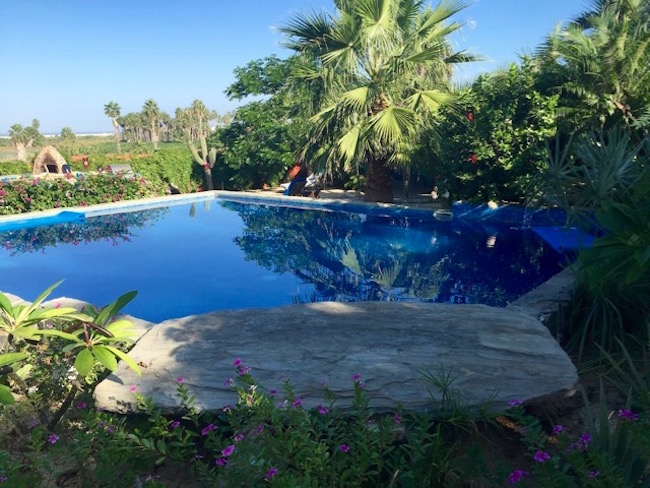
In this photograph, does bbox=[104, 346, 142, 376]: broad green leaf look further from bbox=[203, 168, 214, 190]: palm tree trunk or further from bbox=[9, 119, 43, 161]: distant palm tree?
bbox=[9, 119, 43, 161]: distant palm tree

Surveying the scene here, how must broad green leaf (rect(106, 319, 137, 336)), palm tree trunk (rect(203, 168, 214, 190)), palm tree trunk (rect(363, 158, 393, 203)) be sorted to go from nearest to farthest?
broad green leaf (rect(106, 319, 137, 336)) → palm tree trunk (rect(363, 158, 393, 203)) → palm tree trunk (rect(203, 168, 214, 190))

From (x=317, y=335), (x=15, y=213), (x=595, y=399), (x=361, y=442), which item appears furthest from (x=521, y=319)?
(x=15, y=213)

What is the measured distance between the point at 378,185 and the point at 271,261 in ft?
18.5

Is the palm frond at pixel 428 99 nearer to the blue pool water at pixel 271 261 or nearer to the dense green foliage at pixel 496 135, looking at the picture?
the dense green foliage at pixel 496 135

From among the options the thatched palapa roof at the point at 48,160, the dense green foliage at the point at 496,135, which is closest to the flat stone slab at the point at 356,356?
the dense green foliage at the point at 496,135

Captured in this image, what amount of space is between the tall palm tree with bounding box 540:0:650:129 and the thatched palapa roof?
66.0ft

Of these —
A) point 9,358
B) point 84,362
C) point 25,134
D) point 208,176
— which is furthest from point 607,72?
point 25,134

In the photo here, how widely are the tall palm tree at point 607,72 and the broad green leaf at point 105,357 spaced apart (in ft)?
30.4

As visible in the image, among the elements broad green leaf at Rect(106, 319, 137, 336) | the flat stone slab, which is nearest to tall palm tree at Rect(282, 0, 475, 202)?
the flat stone slab

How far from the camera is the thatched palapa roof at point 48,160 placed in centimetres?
2081

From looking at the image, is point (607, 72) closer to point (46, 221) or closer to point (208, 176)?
point (208, 176)

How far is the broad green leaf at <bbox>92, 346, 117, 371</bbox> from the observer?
2.75 m

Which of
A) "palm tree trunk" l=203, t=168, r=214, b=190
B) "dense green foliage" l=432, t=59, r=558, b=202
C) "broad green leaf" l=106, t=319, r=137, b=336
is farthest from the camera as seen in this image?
"palm tree trunk" l=203, t=168, r=214, b=190

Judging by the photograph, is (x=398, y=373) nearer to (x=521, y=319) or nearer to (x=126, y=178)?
(x=521, y=319)
